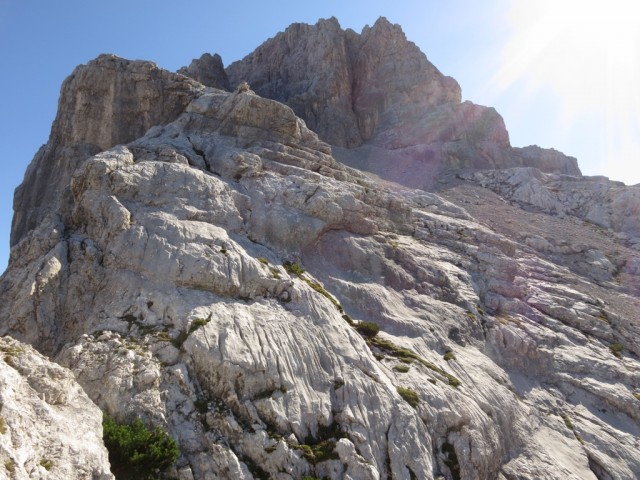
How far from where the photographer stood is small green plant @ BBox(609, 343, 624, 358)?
158 ft

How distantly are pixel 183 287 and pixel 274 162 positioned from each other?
2210 centimetres

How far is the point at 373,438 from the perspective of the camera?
2842 cm

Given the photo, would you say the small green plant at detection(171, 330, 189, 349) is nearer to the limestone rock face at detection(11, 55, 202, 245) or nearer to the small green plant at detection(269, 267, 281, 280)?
the small green plant at detection(269, 267, 281, 280)

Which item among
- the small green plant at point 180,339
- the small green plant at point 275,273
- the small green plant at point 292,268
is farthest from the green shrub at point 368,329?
the small green plant at point 180,339

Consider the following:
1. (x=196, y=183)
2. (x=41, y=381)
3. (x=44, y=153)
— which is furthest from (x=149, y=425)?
(x=44, y=153)

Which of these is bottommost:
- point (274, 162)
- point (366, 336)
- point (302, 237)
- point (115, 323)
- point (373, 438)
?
point (373, 438)

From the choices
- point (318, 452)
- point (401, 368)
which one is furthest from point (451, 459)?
point (318, 452)

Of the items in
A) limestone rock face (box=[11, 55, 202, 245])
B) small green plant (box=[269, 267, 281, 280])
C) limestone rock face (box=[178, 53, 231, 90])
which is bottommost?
small green plant (box=[269, 267, 281, 280])

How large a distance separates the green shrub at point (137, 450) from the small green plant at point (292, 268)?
18.7 m

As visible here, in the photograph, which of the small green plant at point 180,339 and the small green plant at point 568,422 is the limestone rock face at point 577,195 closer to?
the small green plant at point 568,422

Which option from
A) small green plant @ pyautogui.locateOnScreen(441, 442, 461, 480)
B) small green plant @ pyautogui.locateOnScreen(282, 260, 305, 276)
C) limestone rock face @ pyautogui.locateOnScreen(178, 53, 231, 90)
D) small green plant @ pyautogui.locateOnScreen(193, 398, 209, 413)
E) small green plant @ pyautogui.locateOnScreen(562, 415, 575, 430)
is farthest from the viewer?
limestone rock face @ pyautogui.locateOnScreen(178, 53, 231, 90)

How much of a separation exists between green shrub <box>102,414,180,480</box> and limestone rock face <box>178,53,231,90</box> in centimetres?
9562

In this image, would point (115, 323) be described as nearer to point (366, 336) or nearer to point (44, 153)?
point (366, 336)

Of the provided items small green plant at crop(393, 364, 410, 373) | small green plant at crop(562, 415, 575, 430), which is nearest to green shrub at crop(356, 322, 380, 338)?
small green plant at crop(393, 364, 410, 373)
